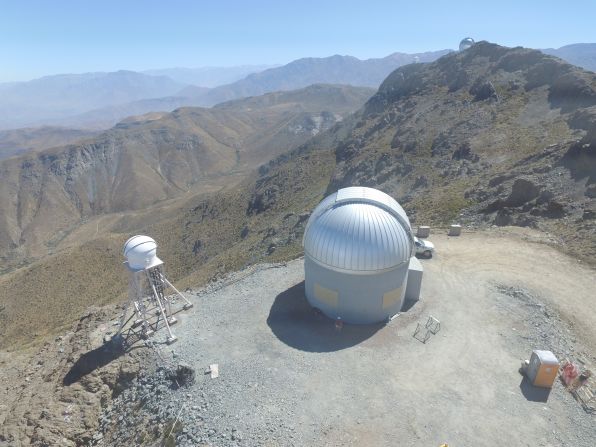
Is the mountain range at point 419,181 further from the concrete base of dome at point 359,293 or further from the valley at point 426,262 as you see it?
the concrete base of dome at point 359,293

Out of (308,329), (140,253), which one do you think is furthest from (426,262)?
(140,253)

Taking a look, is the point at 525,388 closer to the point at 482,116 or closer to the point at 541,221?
the point at 541,221

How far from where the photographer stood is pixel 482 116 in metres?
64.1

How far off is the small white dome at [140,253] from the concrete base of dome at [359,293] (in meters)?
10.3

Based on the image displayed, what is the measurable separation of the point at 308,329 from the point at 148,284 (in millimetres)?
11193

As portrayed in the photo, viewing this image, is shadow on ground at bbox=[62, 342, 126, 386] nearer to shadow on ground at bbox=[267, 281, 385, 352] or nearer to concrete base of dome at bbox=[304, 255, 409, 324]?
shadow on ground at bbox=[267, 281, 385, 352]

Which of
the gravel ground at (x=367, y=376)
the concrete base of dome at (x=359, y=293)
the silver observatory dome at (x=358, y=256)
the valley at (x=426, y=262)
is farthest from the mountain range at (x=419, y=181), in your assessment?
the silver observatory dome at (x=358, y=256)

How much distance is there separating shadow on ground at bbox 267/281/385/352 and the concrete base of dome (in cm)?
70

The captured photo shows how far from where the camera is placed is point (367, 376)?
20000 millimetres

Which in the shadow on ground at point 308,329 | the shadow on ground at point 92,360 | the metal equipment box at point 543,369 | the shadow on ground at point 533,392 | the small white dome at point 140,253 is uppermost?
the small white dome at point 140,253

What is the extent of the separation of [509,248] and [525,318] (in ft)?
31.5

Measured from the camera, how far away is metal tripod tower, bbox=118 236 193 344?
2420 centimetres

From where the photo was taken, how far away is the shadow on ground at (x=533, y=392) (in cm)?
1844

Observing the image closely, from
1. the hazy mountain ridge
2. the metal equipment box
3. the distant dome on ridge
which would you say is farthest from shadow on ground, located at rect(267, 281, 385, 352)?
the hazy mountain ridge
